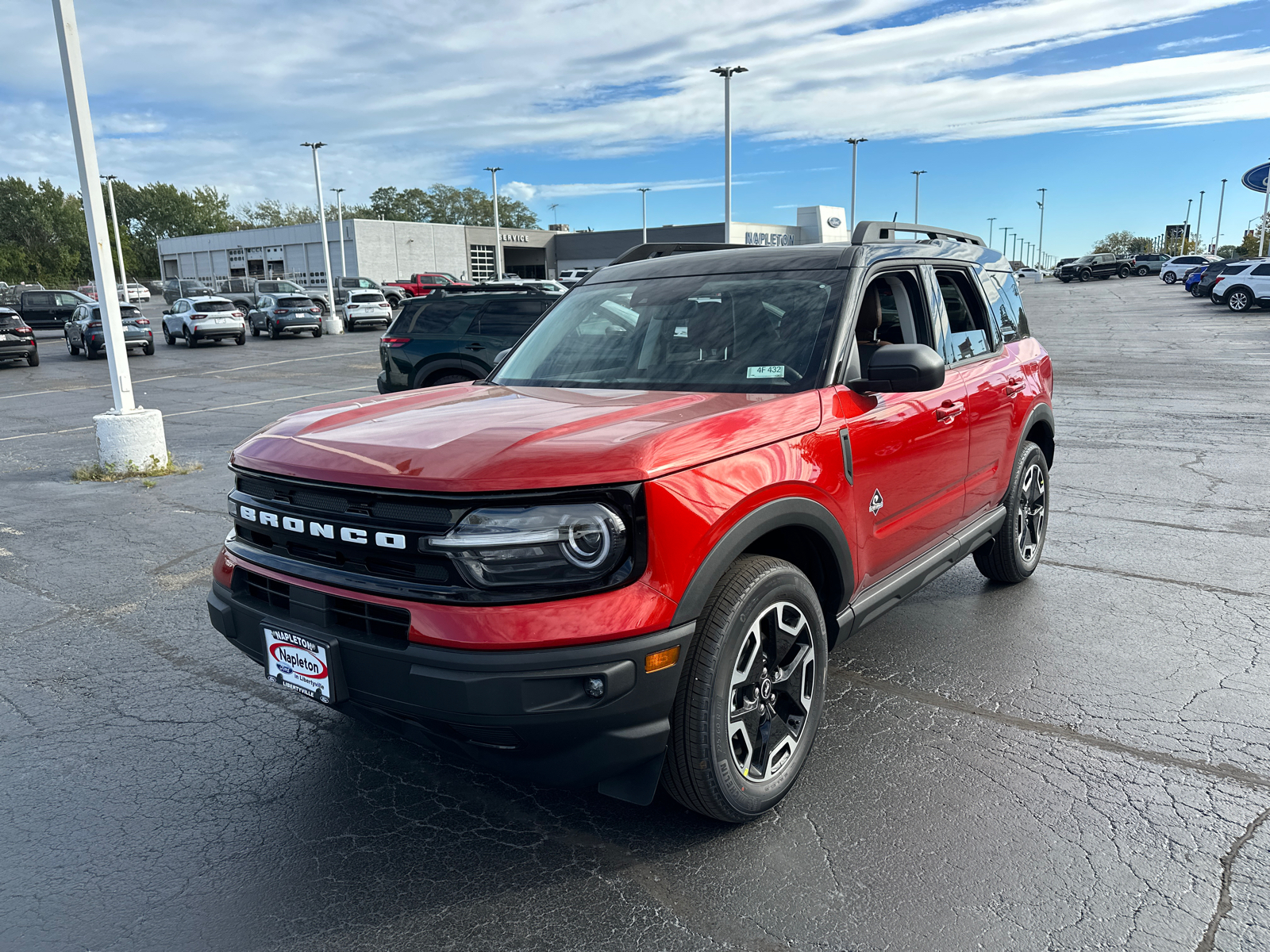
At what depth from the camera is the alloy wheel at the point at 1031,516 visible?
17.0 ft

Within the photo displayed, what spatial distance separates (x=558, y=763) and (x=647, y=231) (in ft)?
277

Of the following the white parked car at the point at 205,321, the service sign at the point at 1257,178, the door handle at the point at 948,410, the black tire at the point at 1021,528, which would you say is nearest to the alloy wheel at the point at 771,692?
the door handle at the point at 948,410

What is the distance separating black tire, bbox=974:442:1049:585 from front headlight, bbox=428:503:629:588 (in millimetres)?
3148

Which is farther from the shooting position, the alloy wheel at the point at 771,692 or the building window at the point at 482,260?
the building window at the point at 482,260

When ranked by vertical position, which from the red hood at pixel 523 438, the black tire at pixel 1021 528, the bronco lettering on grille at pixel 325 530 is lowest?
the black tire at pixel 1021 528

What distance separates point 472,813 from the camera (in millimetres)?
3135

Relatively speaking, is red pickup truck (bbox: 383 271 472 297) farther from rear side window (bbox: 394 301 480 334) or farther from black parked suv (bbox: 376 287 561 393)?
black parked suv (bbox: 376 287 561 393)

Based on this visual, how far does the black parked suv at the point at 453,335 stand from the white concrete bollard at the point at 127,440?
308 centimetres

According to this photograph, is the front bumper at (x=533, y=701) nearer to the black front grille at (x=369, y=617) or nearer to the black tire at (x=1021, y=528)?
the black front grille at (x=369, y=617)

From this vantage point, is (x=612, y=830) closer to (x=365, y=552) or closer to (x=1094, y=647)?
(x=365, y=552)

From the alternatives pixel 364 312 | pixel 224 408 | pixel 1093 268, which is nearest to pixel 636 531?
pixel 224 408

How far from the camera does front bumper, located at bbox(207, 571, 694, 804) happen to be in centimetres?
242

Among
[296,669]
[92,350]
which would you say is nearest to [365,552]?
[296,669]

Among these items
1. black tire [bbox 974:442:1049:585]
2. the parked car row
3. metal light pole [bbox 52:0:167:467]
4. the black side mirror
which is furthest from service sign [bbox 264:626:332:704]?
the parked car row
